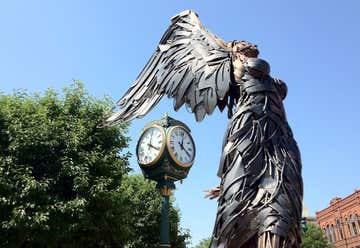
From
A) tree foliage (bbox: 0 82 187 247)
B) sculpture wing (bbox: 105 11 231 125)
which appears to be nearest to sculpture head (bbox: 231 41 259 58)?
sculpture wing (bbox: 105 11 231 125)

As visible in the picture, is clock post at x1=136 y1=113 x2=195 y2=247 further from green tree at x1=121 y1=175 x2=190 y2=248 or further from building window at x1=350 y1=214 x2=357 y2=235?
building window at x1=350 y1=214 x2=357 y2=235

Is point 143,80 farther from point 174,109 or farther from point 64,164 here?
point 64,164

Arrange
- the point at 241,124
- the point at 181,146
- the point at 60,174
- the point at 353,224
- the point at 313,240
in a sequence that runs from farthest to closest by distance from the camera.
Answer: the point at 353,224 → the point at 313,240 → the point at 181,146 → the point at 60,174 → the point at 241,124

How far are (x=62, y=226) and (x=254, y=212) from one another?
6.92 m

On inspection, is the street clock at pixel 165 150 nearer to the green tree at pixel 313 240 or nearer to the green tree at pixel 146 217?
the green tree at pixel 146 217

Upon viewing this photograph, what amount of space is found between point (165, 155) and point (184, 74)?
6963 millimetres

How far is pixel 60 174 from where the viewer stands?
934 cm

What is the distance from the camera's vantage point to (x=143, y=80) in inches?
184

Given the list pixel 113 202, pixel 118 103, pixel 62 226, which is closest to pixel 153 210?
pixel 113 202

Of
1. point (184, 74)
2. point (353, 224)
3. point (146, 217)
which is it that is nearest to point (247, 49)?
point (184, 74)

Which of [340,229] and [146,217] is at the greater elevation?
[340,229]

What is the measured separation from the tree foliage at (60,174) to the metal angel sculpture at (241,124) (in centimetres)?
513

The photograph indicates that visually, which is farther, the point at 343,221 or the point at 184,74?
the point at 343,221

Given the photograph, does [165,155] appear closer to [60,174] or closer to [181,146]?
[181,146]
